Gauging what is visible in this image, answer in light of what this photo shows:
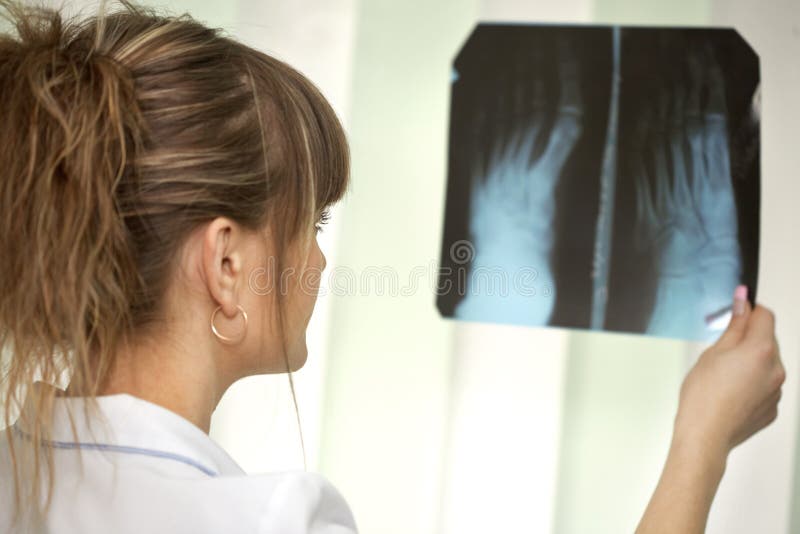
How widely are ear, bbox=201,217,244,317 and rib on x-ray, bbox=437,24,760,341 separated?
1.62ft

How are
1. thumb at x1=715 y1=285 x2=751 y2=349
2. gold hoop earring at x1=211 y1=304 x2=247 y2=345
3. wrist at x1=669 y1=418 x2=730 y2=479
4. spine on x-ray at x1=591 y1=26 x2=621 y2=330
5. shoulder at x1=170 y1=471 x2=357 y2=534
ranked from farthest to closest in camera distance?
spine on x-ray at x1=591 y1=26 x2=621 y2=330 → thumb at x1=715 y1=285 x2=751 y2=349 → wrist at x1=669 y1=418 x2=730 y2=479 → gold hoop earring at x1=211 y1=304 x2=247 y2=345 → shoulder at x1=170 y1=471 x2=357 y2=534

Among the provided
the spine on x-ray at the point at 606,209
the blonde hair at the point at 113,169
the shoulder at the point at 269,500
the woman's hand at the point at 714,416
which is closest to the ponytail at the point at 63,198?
the blonde hair at the point at 113,169

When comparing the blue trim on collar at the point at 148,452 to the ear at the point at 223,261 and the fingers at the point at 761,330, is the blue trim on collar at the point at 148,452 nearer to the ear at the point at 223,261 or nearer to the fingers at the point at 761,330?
the ear at the point at 223,261

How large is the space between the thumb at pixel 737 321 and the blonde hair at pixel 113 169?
504 mm

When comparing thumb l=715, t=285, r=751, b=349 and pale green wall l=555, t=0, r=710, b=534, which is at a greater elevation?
thumb l=715, t=285, r=751, b=349

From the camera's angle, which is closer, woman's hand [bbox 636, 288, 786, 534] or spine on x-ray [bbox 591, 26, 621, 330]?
woman's hand [bbox 636, 288, 786, 534]

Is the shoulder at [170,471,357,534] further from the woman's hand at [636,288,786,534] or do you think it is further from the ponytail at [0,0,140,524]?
the woman's hand at [636,288,786,534]

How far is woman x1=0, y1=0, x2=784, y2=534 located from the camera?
0.52 meters

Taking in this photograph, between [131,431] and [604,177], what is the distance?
0.68 meters

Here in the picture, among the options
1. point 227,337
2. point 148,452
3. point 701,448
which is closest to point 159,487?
point 148,452

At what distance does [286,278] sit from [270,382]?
58 cm

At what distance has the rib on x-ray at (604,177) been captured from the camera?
955mm

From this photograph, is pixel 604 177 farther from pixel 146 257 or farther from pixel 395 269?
pixel 146 257

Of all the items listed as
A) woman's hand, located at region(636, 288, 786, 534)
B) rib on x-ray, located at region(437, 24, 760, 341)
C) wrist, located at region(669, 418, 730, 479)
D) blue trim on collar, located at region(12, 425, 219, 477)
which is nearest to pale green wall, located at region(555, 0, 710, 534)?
rib on x-ray, located at region(437, 24, 760, 341)
